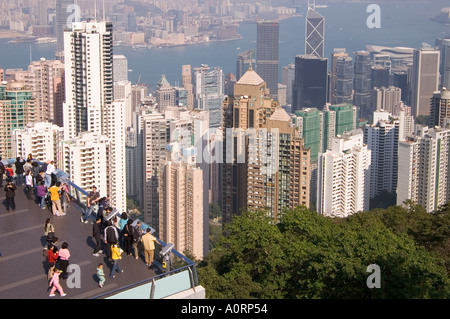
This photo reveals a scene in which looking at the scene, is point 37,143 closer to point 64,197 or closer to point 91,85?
point 91,85

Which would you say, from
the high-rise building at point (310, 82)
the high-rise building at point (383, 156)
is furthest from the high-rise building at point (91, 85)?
the high-rise building at point (310, 82)

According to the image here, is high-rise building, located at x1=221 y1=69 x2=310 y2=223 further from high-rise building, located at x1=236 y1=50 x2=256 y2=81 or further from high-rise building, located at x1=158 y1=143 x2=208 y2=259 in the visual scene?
high-rise building, located at x1=236 y1=50 x2=256 y2=81

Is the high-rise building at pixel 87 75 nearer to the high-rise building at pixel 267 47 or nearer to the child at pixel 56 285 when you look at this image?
the child at pixel 56 285

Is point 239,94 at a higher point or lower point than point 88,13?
lower

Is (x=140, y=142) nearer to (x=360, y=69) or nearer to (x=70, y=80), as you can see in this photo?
(x=70, y=80)

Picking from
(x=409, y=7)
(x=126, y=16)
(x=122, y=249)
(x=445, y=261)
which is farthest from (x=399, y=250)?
(x=409, y=7)
